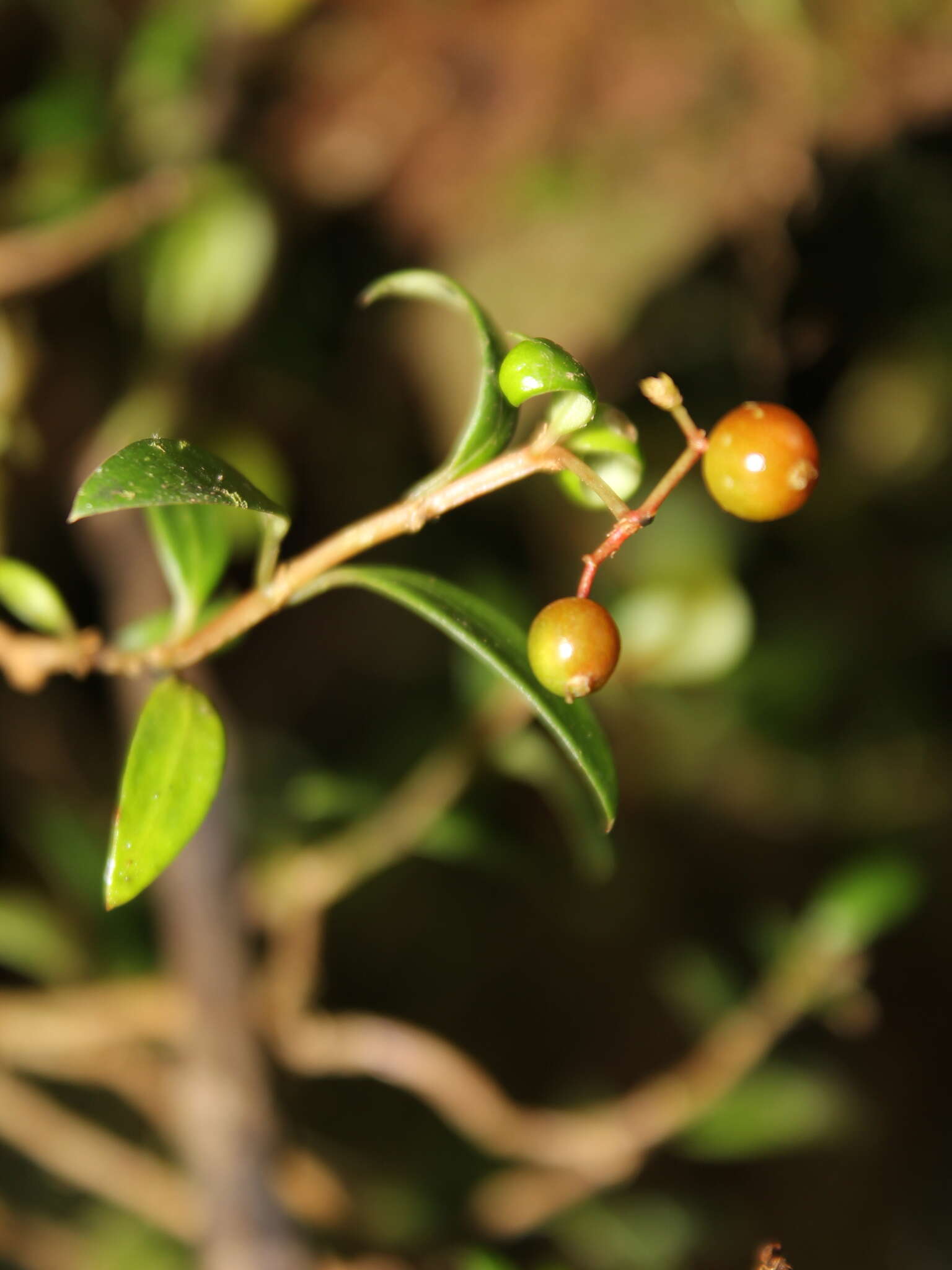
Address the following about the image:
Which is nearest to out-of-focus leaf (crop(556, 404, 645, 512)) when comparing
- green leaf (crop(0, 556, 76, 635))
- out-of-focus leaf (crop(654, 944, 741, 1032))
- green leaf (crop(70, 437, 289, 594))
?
green leaf (crop(70, 437, 289, 594))

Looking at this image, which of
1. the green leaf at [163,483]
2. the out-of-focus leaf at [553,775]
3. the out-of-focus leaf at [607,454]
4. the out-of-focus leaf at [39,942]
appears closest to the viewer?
the green leaf at [163,483]

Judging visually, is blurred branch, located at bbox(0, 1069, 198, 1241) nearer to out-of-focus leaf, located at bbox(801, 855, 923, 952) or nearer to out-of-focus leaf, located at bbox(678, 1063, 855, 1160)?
out-of-focus leaf, located at bbox(678, 1063, 855, 1160)

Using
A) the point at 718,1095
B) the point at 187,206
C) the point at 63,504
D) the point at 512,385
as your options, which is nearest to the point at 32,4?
the point at 187,206

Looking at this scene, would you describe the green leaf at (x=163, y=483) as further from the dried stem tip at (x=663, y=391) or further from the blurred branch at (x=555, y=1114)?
the blurred branch at (x=555, y=1114)

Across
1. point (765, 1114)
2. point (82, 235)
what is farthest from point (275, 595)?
point (765, 1114)

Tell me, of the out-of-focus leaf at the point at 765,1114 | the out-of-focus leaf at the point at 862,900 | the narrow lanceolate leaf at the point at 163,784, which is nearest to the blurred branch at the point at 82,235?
the narrow lanceolate leaf at the point at 163,784

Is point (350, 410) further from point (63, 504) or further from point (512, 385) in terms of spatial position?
point (512, 385)
